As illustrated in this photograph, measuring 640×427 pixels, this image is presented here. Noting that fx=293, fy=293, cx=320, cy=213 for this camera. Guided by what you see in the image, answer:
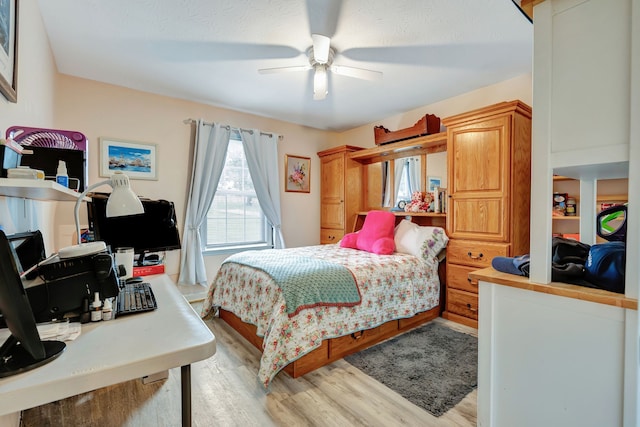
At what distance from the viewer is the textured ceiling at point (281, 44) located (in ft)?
6.37

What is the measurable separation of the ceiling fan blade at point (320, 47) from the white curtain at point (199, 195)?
6.13 feet

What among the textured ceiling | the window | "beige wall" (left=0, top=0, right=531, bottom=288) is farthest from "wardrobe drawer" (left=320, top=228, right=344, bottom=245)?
the textured ceiling

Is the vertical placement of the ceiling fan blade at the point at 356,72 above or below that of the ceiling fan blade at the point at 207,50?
below

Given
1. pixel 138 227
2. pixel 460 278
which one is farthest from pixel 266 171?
pixel 460 278

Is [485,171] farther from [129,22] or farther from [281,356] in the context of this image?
[129,22]

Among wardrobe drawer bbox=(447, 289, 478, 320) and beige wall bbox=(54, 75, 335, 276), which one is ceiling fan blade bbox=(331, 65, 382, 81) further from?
wardrobe drawer bbox=(447, 289, 478, 320)

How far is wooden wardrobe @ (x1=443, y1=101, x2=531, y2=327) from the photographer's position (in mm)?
2596

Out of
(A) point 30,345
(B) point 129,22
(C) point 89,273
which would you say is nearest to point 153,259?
(C) point 89,273

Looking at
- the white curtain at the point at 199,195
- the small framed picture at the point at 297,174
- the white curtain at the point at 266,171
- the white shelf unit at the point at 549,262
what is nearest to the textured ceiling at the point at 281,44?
the white curtain at the point at 199,195

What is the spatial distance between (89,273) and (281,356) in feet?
4.01

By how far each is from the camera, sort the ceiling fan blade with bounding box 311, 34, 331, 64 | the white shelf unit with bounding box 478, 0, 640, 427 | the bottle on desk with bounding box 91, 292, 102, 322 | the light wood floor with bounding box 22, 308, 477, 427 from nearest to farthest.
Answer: the white shelf unit with bounding box 478, 0, 640, 427 → the bottle on desk with bounding box 91, 292, 102, 322 → the light wood floor with bounding box 22, 308, 477, 427 → the ceiling fan blade with bounding box 311, 34, 331, 64

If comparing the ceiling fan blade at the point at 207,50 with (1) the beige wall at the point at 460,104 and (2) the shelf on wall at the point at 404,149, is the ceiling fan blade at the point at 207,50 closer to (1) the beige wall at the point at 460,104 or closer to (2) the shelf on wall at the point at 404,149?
(2) the shelf on wall at the point at 404,149

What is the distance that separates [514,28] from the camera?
2.14 m

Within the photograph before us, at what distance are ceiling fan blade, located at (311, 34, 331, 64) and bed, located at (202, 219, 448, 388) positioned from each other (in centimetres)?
166
